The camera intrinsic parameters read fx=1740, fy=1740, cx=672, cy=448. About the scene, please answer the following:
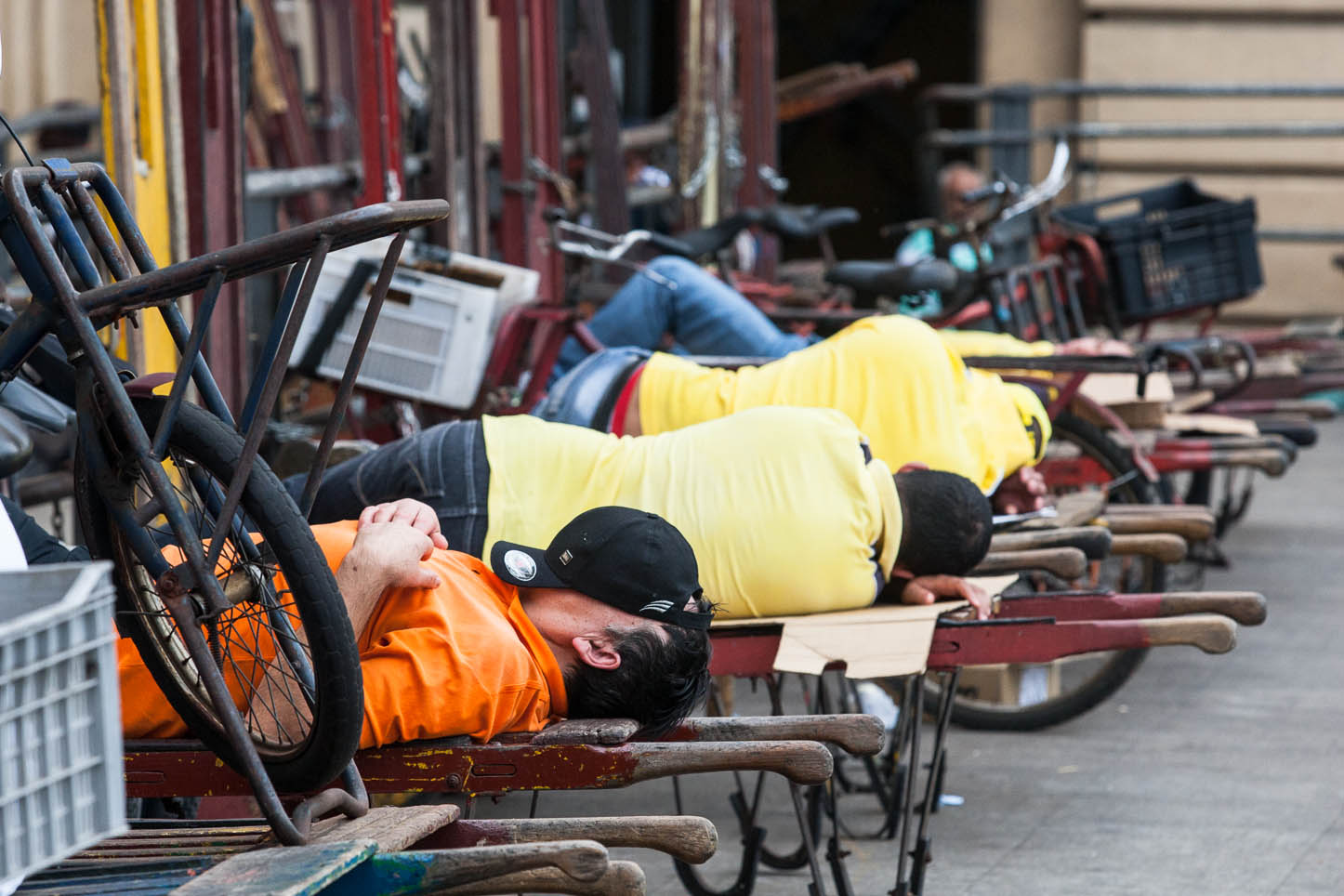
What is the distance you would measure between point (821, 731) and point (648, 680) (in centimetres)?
26

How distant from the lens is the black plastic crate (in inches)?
279

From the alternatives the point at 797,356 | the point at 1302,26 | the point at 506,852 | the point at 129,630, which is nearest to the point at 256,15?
the point at 797,356

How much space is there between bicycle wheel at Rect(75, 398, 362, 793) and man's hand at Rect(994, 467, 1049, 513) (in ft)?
8.28

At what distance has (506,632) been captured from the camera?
7.96 ft

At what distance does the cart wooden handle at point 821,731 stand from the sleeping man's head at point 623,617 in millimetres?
105

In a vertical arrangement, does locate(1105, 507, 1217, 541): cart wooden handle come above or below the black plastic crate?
below

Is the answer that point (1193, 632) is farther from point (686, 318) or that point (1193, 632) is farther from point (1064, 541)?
point (686, 318)

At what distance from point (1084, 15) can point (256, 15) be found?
6549 mm

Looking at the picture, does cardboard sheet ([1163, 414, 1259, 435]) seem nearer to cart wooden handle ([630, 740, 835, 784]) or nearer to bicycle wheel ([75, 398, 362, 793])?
cart wooden handle ([630, 740, 835, 784])

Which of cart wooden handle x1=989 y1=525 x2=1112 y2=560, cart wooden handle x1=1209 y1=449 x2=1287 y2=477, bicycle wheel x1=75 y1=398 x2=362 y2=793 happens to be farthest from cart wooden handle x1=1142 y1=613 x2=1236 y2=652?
cart wooden handle x1=1209 y1=449 x2=1287 y2=477

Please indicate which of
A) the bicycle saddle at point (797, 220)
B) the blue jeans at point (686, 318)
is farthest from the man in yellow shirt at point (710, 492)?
the bicycle saddle at point (797, 220)

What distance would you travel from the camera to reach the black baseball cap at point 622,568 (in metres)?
2.49

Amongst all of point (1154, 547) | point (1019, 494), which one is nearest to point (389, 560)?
point (1154, 547)

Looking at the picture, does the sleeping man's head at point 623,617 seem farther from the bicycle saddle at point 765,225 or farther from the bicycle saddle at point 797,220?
the bicycle saddle at point 797,220
